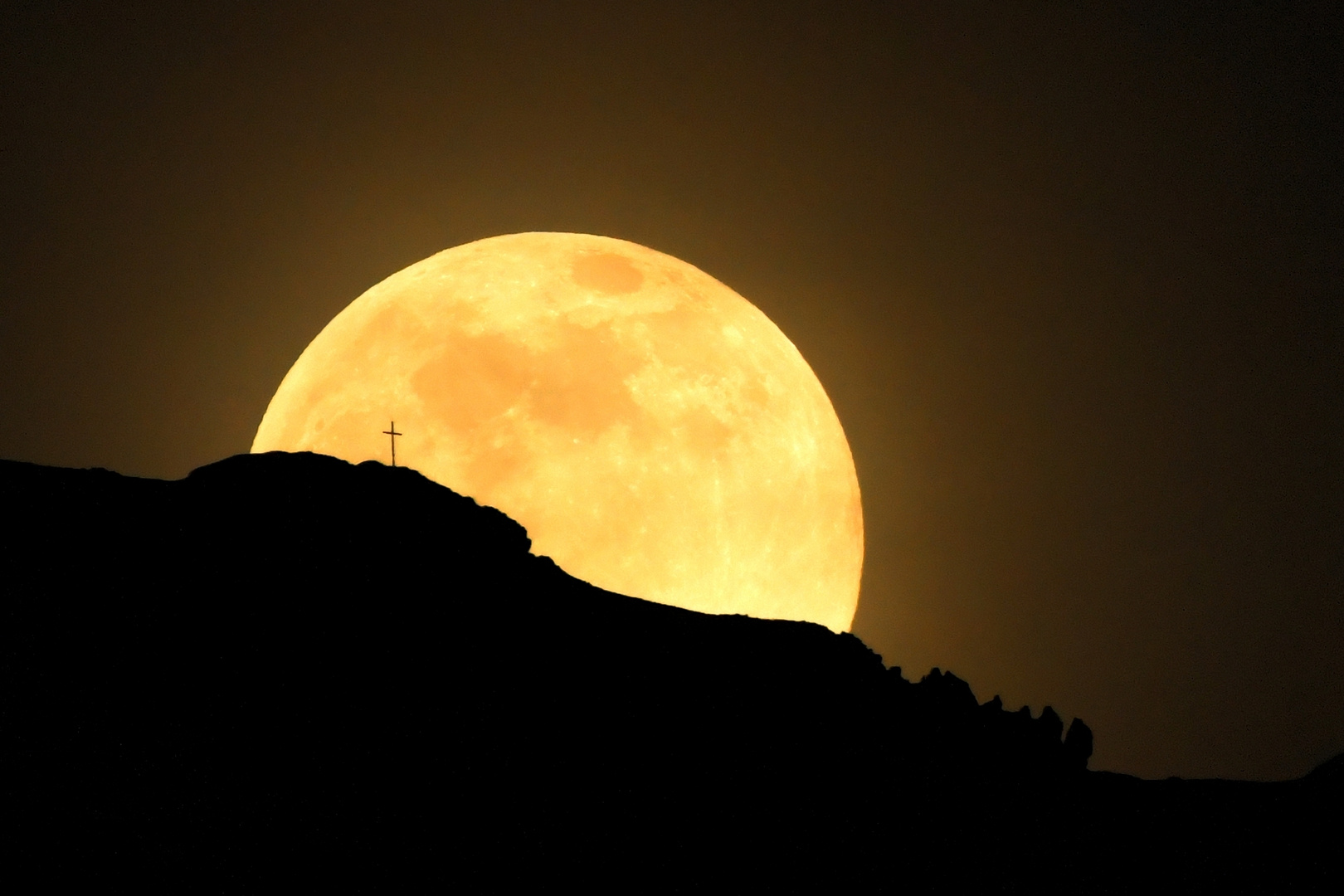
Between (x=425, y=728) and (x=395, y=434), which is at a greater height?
(x=395, y=434)

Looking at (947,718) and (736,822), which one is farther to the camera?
(947,718)

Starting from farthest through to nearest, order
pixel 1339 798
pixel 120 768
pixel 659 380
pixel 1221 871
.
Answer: pixel 659 380 < pixel 1339 798 < pixel 1221 871 < pixel 120 768

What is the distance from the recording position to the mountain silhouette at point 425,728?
5.59 meters

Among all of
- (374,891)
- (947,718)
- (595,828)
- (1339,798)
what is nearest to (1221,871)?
(1339,798)

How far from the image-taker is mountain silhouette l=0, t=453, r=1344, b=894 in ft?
18.4

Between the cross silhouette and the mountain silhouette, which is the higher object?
the cross silhouette

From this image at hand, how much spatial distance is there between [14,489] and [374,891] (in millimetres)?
2942

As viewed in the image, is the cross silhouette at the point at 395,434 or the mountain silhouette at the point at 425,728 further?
the cross silhouette at the point at 395,434

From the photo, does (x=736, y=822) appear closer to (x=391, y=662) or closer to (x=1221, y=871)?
(x=391, y=662)

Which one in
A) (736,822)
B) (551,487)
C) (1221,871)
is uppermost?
(551,487)

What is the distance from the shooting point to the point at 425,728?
6.14 metres

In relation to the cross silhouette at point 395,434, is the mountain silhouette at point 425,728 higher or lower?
lower

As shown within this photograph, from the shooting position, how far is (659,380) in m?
10.3

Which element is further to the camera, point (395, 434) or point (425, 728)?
point (395, 434)
